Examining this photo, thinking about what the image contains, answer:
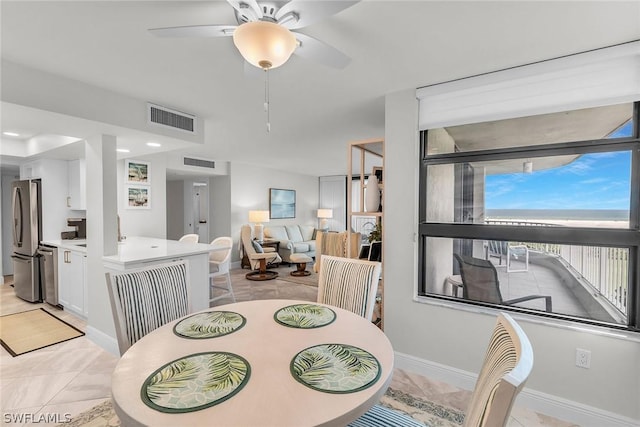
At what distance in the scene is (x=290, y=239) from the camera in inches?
284

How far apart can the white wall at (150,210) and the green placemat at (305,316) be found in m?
4.13

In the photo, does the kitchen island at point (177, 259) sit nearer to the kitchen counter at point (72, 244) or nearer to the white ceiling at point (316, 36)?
the kitchen counter at point (72, 244)

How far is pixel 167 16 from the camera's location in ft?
4.79

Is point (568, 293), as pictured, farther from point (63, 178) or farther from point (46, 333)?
point (63, 178)

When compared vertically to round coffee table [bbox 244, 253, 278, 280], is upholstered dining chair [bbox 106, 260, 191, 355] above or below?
above

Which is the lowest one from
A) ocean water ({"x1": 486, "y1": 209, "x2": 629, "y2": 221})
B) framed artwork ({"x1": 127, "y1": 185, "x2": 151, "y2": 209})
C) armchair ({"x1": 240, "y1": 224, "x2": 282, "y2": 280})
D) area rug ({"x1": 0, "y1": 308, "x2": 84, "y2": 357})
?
area rug ({"x1": 0, "y1": 308, "x2": 84, "y2": 357})

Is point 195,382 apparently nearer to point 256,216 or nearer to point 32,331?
point 32,331

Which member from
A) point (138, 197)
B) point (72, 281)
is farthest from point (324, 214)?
point (72, 281)

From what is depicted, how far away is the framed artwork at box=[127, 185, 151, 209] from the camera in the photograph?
15.1ft

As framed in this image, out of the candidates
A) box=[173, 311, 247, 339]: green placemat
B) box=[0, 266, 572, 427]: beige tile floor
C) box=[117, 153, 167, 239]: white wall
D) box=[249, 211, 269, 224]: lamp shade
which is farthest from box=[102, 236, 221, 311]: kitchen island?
box=[249, 211, 269, 224]: lamp shade

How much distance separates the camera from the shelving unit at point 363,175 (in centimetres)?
271

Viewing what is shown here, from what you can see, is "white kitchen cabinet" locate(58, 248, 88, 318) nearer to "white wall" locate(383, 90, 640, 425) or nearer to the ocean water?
"white wall" locate(383, 90, 640, 425)

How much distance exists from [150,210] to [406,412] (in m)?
4.77

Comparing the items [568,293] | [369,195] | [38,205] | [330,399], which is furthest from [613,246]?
[38,205]
